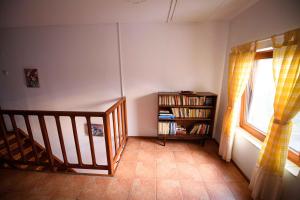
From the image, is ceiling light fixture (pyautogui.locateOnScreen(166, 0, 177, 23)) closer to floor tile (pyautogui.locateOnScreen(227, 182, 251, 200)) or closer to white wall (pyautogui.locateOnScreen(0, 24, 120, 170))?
white wall (pyautogui.locateOnScreen(0, 24, 120, 170))

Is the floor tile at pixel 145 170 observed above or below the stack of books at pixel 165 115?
below

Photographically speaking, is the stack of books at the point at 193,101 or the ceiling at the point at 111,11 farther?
the stack of books at the point at 193,101

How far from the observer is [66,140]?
121 inches

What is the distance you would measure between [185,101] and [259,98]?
1.09m

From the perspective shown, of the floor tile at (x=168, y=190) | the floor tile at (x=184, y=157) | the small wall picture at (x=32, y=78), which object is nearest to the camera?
Result: the floor tile at (x=168, y=190)

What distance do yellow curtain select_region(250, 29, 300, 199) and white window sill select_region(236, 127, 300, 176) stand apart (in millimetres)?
88

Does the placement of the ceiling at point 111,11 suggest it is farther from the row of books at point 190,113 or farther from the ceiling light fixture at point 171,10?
the row of books at point 190,113

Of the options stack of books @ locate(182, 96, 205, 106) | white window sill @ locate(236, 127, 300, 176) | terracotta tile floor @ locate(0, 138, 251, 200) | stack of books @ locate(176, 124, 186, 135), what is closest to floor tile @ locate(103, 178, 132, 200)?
terracotta tile floor @ locate(0, 138, 251, 200)

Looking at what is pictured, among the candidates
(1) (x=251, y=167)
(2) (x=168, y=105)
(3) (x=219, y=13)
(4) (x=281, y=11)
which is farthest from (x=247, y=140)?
(3) (x=219, y=13)

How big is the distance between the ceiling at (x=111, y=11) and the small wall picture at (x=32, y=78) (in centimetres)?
92

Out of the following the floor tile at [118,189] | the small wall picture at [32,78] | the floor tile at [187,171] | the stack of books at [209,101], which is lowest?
the floor tile at [118,189]

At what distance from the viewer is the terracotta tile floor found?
1.54 m

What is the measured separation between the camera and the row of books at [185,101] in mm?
2363

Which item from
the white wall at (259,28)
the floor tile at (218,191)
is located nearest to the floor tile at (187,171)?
the floor tile at (218,191)
